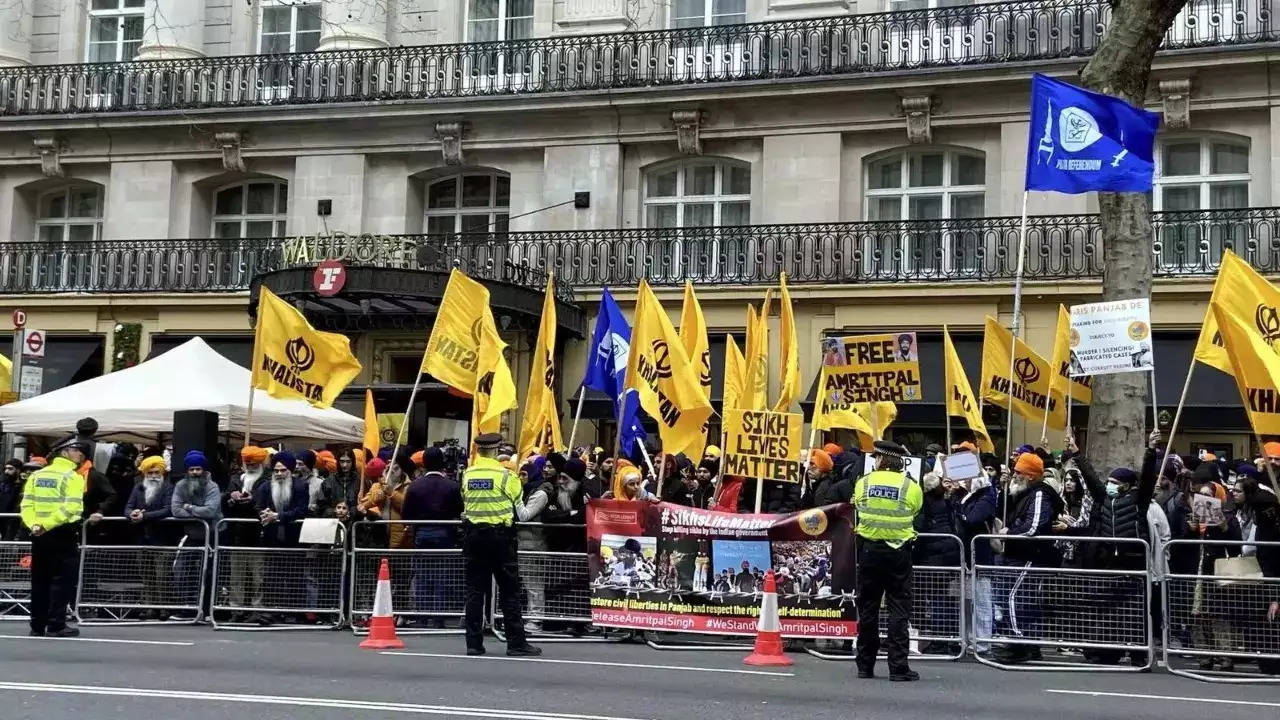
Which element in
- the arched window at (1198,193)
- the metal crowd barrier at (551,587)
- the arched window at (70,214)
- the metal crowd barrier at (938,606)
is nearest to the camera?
the metal crowd barrier at (938,606)

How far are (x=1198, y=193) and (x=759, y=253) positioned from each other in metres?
6.44

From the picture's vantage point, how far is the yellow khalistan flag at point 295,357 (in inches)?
617

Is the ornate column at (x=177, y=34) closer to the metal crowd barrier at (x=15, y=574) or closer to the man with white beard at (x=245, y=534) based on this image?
the man with white beard at (x=245, y=534)

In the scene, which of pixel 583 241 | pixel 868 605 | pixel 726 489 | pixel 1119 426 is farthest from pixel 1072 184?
pixel 583 241

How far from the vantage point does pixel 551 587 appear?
43.5ft

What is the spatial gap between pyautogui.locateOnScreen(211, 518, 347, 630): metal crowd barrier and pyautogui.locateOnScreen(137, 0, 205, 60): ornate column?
15.6 m

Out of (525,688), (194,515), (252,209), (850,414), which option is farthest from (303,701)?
(252,209)

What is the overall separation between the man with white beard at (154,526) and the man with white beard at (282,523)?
821 mm

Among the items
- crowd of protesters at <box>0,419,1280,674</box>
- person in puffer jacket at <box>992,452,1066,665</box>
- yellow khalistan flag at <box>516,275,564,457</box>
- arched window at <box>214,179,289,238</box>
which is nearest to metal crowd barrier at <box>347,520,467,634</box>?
crowd of protesters at <box>0,419,1280,674</box>

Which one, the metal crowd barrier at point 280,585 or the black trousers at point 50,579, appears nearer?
the black trousers at point 50,579

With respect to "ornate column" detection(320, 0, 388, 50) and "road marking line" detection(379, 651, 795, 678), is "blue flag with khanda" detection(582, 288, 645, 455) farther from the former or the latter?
"ornate column" detection(320, 0, 388, 50)

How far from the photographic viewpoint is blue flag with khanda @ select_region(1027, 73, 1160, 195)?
48.1ft

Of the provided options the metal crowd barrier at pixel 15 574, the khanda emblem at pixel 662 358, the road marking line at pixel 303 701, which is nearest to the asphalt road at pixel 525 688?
the road marking line at pixel 303 701

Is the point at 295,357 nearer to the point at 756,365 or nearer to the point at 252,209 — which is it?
the point at 756,365
